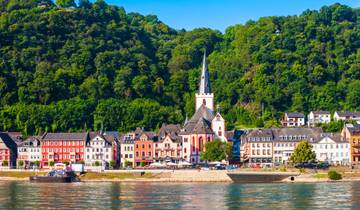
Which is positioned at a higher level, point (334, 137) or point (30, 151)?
point (334, 137)

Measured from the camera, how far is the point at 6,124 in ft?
405

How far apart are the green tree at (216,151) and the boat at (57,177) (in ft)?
61.1

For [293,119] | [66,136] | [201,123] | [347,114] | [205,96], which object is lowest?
[66,136]

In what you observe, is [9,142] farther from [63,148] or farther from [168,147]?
[168,147]

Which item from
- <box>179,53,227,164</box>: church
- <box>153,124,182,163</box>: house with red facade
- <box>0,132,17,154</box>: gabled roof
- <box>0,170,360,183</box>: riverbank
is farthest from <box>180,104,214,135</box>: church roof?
<box>0,132,17,154</box>: gabled roof

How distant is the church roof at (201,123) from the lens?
109125 mm

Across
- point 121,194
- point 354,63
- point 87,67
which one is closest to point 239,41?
point 354,63

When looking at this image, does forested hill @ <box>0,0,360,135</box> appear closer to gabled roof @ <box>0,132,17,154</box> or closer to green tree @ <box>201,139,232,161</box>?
gabled roof @ <box>0,132,17,154</box>

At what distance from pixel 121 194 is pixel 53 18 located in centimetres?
10172

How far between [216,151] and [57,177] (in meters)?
22.3

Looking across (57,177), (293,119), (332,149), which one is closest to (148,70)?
(293,119)

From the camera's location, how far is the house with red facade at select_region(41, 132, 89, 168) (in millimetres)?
111500

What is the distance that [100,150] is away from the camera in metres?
111

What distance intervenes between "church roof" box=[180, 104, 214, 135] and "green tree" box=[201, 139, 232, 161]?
20.0ft
